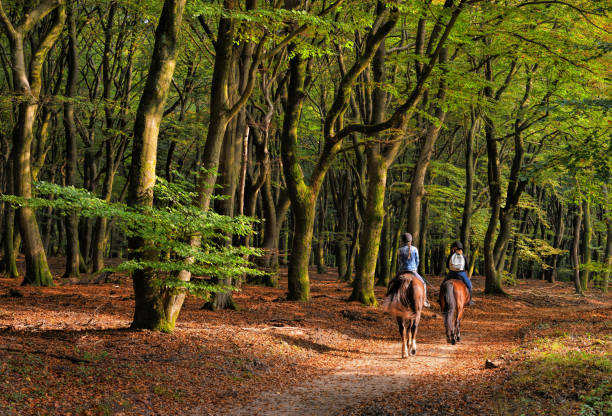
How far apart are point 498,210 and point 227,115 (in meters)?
18.1

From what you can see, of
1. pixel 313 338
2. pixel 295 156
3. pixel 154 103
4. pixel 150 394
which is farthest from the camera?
pixel 295 156

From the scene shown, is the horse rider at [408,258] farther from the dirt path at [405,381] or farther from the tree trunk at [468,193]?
the tree trunk at [468,193]

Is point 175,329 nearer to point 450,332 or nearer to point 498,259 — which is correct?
point 450,332

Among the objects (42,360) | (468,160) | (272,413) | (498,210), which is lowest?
(272,413)

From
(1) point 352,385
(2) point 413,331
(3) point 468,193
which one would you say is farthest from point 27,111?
(3) point 468,193

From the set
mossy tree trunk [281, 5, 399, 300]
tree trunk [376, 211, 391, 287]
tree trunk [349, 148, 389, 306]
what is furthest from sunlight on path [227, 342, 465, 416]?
tree trunk [376, 211, 391, 287]

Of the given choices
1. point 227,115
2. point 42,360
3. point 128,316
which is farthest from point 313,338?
point 42,360

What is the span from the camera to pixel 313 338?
38.8ft

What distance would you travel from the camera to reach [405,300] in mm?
10859

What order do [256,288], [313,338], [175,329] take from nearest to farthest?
1. [175,329]
2. [313,338]
3. [256,288]

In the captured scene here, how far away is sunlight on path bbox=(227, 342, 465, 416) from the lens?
721cm

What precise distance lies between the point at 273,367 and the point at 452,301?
461 cm

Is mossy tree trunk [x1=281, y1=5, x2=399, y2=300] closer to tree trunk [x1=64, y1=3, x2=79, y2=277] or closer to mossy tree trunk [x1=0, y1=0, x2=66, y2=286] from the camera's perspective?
mossy tree trunk [x1=0, y1=0, x2=66, y2=286]

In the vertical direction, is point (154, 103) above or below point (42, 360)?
above
